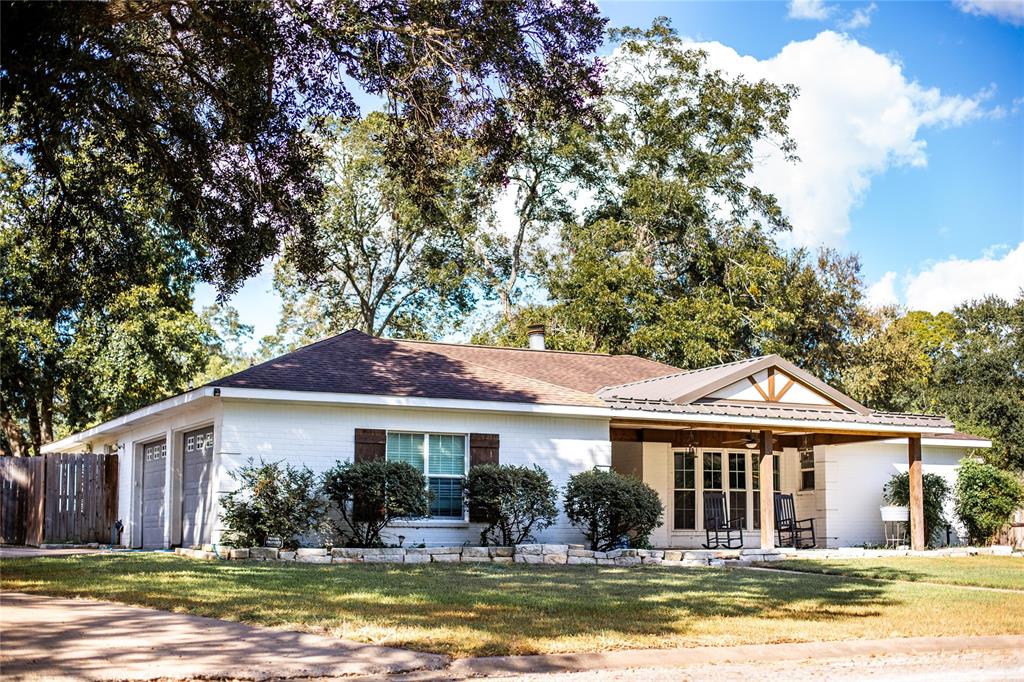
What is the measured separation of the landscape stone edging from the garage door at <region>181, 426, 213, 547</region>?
47 centimetres

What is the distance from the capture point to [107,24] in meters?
10.2

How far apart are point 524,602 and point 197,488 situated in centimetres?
931

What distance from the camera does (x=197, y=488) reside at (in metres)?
17.5

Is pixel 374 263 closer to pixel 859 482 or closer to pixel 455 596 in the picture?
pixel 859 482

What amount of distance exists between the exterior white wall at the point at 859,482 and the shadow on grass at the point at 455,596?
8.26 m

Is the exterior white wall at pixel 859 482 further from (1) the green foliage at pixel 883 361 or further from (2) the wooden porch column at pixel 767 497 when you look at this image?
(1) the green foliage at pixel 883 361

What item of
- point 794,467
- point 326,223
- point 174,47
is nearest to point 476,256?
point 326,223

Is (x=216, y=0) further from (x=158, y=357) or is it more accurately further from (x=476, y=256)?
(x=476, y=256)

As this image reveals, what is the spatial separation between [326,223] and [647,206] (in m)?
11.4

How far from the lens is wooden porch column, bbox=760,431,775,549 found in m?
19.0

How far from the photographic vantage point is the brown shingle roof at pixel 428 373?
16.9 meters

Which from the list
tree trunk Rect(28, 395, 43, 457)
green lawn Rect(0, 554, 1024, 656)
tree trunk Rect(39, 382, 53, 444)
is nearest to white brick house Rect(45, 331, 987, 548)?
green lawn Rect(0, 554, 1024, 656)

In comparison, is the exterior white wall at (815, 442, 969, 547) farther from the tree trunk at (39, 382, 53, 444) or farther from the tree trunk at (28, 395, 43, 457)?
the tree trunk at (28, 395, 43, 457)

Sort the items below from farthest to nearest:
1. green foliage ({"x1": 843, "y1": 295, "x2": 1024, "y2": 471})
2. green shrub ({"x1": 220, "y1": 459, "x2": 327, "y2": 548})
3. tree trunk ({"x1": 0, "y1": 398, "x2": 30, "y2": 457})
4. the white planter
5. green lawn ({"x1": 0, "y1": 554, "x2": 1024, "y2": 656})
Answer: green foliage ({"x1": 843, "y1": 295, "x2": 1024, "y2": 471})
tree trunk ({"x1": 0, "y1": 398, "x2": 30, "y2": 457})
the white planter
green shrub ({"x1": 220, "y1": 459, "x2": 327, "y2": 548})
green lawn ({"x1": 0, "y1": 554, "x2": 1024, "y2": 656})
